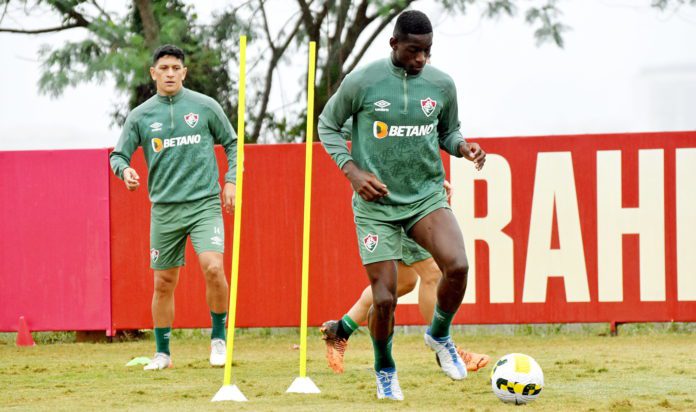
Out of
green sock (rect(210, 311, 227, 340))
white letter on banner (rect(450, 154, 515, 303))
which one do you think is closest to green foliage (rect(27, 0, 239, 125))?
white letter on banner (rect(450, 154, 515, 303))

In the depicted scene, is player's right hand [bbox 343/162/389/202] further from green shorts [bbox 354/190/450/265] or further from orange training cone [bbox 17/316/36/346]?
orange training cone [bbox 17/316/36/346]

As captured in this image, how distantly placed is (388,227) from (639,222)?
4863mm

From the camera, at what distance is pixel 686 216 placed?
11.3m

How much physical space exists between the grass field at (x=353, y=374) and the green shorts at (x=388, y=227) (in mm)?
843

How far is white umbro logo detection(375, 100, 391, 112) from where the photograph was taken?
23.2 feet

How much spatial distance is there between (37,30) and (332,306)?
7584 millimetres

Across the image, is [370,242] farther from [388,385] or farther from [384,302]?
[388,385]

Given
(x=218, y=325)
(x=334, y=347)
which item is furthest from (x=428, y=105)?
(x=218, y=325)

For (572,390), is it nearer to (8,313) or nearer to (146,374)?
(146,374)

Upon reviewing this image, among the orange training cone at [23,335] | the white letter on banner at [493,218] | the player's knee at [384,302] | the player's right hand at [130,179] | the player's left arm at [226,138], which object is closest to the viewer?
the player's knee at [384,302]

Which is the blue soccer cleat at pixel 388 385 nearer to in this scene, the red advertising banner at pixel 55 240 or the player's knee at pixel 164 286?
the player's knee at pixel 164 286

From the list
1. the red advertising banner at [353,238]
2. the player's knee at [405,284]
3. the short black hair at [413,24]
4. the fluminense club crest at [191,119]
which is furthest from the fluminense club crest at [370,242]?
the red advertising banner at [353,238]

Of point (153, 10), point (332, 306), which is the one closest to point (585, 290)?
point (332, 306)

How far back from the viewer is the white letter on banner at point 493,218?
37.5ft
